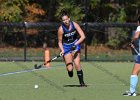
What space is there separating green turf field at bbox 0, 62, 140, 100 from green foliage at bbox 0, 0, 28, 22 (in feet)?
39.3

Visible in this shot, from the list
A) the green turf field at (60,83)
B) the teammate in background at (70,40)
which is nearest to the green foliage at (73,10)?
the green turf field at (60,83)

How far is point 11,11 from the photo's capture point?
32156 millimetres

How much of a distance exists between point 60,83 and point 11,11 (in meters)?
18.5

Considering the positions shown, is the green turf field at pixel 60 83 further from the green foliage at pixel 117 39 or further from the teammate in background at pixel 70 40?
the green foliage at pixel 117 39

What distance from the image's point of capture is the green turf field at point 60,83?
11.6m

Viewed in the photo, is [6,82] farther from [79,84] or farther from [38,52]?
[38,52]

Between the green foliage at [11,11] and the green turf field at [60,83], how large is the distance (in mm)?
11992

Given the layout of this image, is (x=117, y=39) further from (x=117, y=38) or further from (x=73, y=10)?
(x=73, y=10)

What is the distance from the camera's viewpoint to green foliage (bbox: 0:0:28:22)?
A: 105 feet

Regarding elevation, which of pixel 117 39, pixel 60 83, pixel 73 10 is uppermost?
pixel 73 10

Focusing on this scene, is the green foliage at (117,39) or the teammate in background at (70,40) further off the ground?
the teammate in background at (70,40)

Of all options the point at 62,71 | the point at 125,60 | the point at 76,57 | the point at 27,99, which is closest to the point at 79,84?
the point at 76,57

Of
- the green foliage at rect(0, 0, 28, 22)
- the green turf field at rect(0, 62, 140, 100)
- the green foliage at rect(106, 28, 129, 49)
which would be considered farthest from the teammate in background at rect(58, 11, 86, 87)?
the green foliage at rect(0, 0, 28, 22)

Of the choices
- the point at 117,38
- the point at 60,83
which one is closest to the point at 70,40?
the point at 60,83
